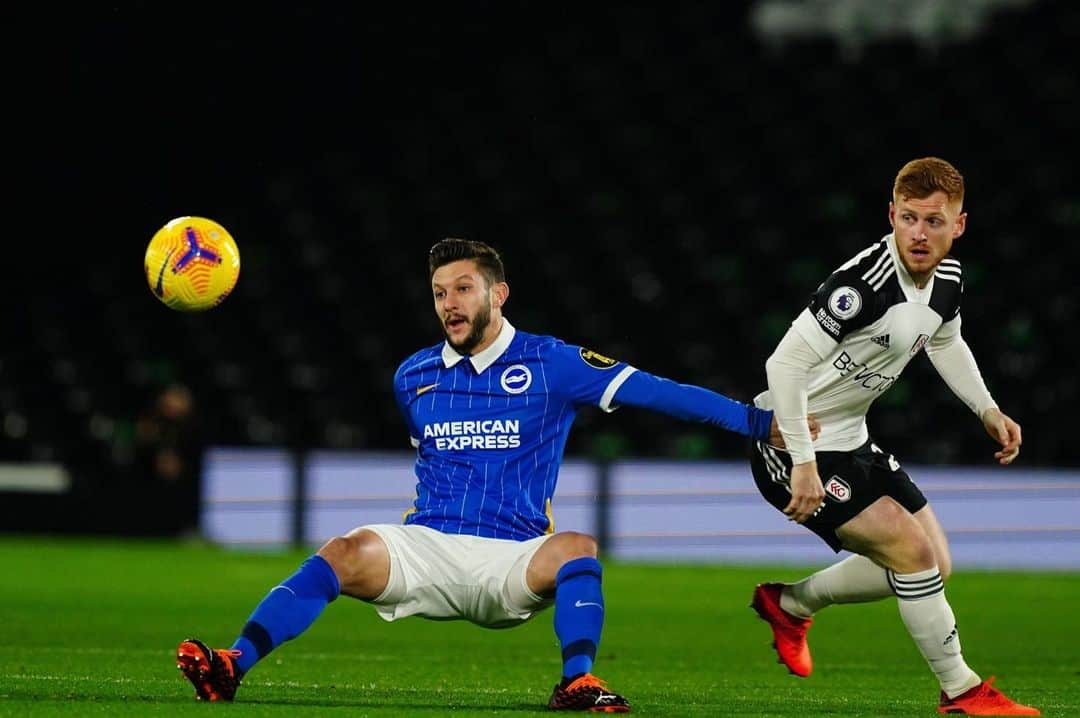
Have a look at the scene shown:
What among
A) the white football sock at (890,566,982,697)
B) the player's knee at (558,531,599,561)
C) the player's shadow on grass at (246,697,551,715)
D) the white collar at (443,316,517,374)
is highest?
the white collar at (443,316,517,374)

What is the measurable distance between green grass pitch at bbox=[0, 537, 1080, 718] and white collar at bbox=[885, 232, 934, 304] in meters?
1.30

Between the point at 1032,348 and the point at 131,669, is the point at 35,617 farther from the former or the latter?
the point at 1032,348

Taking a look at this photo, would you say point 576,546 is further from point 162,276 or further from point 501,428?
point 162,276

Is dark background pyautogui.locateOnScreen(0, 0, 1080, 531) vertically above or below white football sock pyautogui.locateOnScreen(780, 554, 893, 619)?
above

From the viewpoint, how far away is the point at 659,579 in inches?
534

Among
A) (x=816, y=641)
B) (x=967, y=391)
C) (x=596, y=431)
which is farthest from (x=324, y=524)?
(x=967, y=391)

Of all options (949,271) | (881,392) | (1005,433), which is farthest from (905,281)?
(1005,433)

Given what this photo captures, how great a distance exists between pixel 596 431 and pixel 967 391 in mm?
11610

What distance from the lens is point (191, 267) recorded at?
6582 millimetres

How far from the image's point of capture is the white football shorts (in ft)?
17.6

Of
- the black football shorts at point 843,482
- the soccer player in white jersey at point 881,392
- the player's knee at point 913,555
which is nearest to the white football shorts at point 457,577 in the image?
the soccer player in white jersey at point 881,392

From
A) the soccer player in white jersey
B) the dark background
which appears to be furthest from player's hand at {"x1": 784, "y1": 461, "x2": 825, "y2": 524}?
the dark background

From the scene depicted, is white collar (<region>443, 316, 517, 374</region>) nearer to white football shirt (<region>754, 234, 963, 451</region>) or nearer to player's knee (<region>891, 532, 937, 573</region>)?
white football shirt (<region>754, 234, 963, 451</region>)

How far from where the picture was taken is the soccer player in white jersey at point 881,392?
18.5ft
